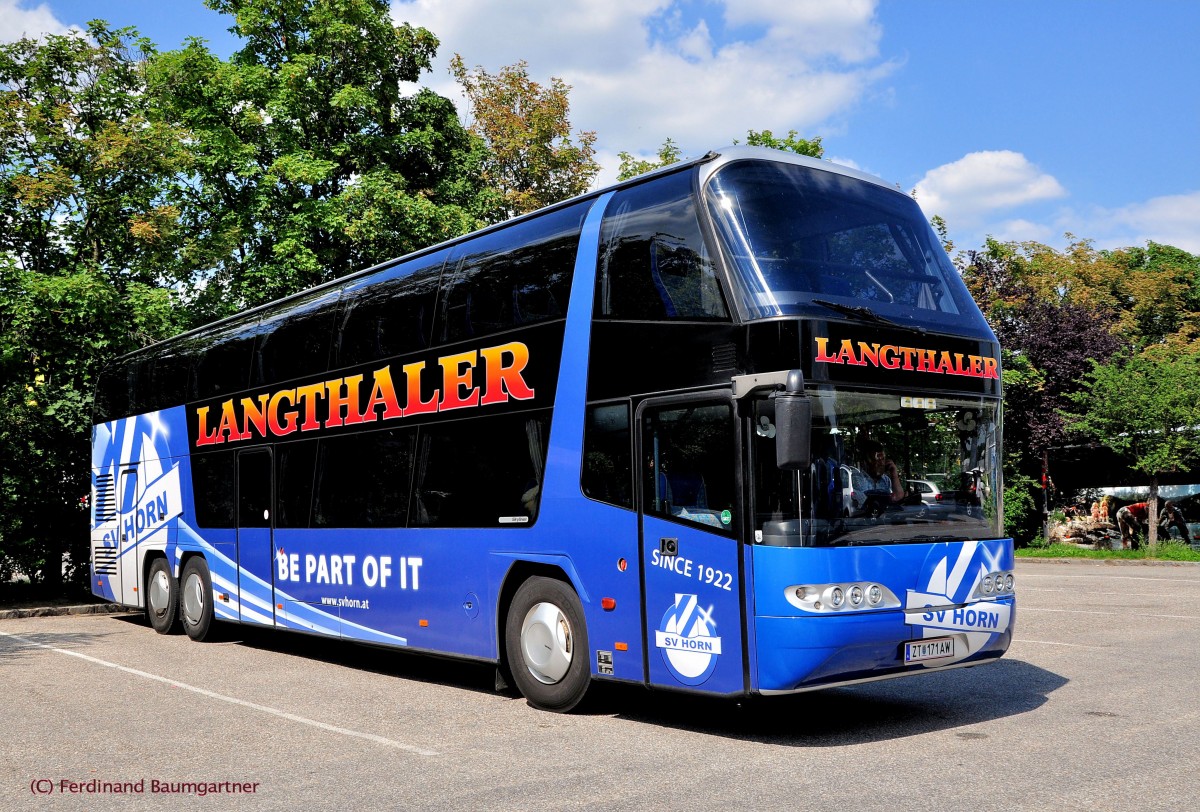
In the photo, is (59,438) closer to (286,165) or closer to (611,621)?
(286,165)

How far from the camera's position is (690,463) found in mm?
7938

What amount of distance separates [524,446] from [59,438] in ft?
48.6

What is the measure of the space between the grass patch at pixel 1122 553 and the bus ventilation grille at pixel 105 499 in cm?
2227

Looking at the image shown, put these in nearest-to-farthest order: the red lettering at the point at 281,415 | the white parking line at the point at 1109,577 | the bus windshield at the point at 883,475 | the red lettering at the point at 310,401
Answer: the bus windshield at the point at 883,475 < the red lettering at the point at 310,401 < the red lettering at the point at 281,415 < the white parking line at the point at 1109,577

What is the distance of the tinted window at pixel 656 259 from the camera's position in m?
8.02

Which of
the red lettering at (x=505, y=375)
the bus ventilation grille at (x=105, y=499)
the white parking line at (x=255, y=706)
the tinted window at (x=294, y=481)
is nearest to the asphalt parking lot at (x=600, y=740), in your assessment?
the white parking line at (x=255, y=706)

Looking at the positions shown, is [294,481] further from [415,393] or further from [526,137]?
[526,137]

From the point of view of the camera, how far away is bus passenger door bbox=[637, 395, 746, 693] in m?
7.60

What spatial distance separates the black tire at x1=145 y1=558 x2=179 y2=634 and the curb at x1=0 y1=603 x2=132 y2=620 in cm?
353

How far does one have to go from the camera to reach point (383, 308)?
38.5 ft

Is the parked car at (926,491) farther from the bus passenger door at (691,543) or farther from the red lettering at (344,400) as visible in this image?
the red lettering at (344,400)

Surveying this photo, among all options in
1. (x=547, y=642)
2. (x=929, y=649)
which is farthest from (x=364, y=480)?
(x=929, y=649)

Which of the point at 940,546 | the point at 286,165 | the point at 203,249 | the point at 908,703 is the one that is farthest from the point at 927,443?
the point at 286,165

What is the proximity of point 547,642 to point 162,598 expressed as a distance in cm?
942
